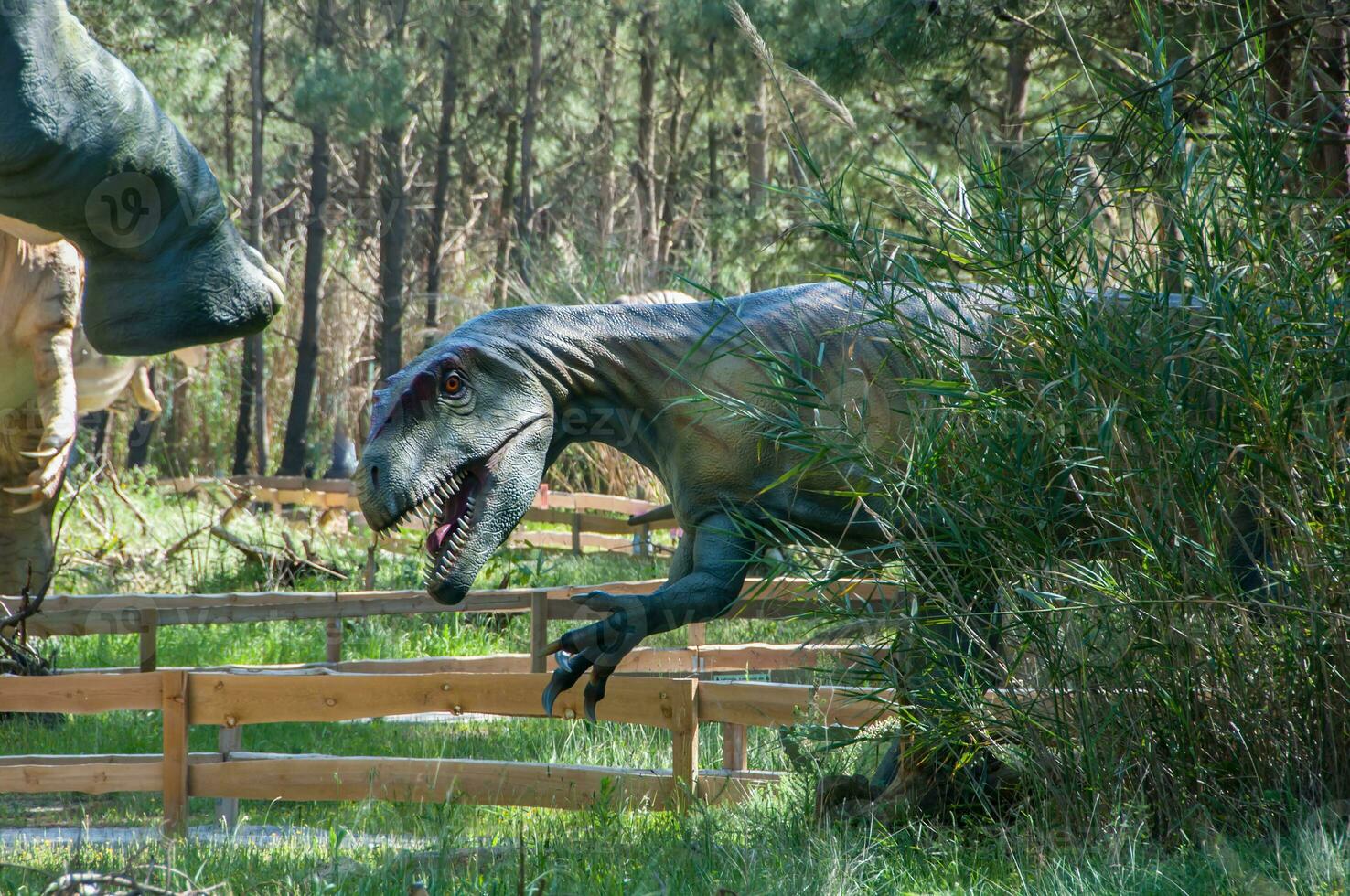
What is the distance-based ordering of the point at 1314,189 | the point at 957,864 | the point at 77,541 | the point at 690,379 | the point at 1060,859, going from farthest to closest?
the point at 77,541 < the point at 1314,189 < the point at 690,379 < the point at 957,864 < the point at 1060,859

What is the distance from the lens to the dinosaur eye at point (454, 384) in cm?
406

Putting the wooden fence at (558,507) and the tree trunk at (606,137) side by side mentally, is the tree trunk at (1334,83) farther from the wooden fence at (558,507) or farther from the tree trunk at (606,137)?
the tree trunk at (606,137)

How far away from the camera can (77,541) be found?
12148 millimetres

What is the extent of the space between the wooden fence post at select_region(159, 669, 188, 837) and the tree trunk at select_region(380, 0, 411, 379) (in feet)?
42.4

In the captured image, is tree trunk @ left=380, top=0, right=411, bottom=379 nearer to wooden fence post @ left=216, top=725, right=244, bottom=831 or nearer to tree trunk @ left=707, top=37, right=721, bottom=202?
tree trunk @ left=707, top=37, right=721, bottom=202

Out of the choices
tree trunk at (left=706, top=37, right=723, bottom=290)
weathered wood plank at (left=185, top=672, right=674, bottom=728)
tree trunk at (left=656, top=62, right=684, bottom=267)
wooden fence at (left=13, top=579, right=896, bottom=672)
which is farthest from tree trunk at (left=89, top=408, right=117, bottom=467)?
weathered wood plank at (left=185, top=672, right=674, bottom=728)

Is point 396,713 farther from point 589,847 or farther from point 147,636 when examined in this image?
point 147,636

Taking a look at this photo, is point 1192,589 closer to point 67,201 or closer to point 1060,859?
point 1060,859

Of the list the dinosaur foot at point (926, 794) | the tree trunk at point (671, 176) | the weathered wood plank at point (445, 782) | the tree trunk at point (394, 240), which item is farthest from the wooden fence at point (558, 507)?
the dinosaur foot at point (926, 794)

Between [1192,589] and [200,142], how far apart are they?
2316cm

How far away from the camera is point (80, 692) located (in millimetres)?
5453

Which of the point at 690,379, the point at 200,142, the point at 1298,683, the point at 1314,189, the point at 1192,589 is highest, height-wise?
the point at 200,142

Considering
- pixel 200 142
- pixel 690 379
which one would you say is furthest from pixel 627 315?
pixel 200 142

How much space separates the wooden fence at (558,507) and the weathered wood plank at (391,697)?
647 cm
